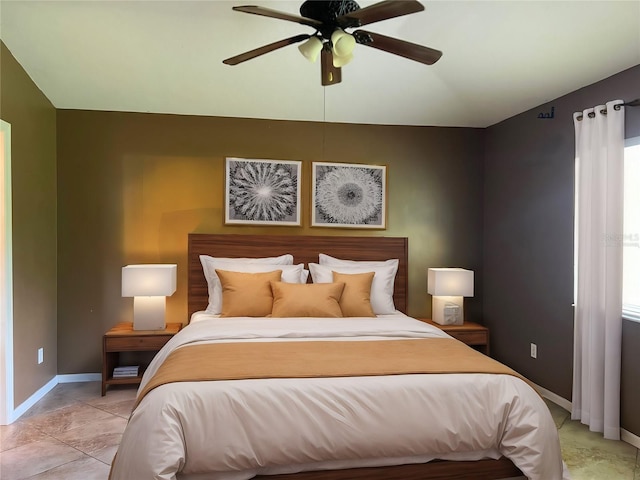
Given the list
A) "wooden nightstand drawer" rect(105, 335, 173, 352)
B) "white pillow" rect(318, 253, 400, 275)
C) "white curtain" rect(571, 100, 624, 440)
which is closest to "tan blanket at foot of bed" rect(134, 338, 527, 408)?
"white curtain" rect(571, 100, 624, 440)

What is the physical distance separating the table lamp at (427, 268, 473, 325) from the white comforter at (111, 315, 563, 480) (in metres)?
1.82

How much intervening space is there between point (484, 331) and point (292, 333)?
2033 mm

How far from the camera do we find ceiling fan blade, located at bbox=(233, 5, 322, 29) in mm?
2088

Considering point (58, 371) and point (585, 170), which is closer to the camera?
point (585, 170)

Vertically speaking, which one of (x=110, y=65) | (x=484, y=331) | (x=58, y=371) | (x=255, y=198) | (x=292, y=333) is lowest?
(x=58, y=371)

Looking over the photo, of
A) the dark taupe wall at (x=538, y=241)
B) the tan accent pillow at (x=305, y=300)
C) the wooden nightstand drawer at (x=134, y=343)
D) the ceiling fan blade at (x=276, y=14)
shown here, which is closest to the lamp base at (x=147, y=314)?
the wooden nightstand drawer at (x=134, y=343)

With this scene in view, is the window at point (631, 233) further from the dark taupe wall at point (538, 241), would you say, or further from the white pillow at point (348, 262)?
the white pillow at point (348, 262)

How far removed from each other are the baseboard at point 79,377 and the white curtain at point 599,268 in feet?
12.8

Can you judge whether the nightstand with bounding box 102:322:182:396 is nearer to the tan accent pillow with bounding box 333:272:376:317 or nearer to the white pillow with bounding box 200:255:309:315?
the white pillow with bounding box 200:255:309:315

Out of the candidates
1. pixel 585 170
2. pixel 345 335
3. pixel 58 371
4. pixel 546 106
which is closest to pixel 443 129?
pixel 546 106

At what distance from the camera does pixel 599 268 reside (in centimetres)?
313

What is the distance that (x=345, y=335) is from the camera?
3014 mm

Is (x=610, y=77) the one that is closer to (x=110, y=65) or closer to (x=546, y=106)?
(x=546, y=106)

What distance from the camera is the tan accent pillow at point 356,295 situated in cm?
370
